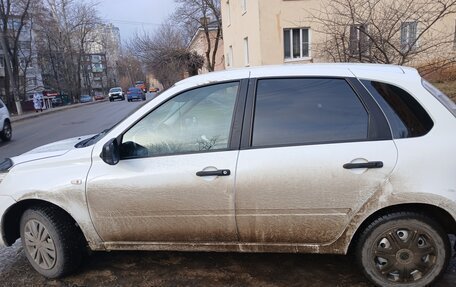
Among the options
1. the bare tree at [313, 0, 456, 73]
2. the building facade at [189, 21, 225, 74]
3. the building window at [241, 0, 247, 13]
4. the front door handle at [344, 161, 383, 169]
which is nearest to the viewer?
the front door handle at [344, 161, 383, 169]

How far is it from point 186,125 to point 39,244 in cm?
165

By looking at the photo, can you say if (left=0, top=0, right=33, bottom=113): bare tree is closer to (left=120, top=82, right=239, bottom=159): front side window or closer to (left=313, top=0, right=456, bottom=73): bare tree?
(left=313, top=0, right=456, bottom=73): bare tree

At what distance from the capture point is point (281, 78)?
9.20 feet

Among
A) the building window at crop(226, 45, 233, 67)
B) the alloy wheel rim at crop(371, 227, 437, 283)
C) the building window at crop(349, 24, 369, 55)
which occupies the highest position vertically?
the building window at crop(226, 45, 233, 67)

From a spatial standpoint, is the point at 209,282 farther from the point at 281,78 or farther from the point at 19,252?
the point at 19,252

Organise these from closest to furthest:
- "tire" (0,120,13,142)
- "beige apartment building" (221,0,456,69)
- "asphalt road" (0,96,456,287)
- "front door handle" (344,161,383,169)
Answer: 1. "front door handle" (344,161,383,169)
2. "asphalt road" (0,96,456,287)
3. "beige apartment building" (221,0,456,69)
4. "tire" (0,120,13,142)

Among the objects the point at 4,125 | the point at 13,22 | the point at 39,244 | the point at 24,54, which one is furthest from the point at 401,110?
the point at 24,54

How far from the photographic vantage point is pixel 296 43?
19.0 metres

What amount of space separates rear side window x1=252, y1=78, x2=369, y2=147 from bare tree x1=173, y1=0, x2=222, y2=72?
109ft

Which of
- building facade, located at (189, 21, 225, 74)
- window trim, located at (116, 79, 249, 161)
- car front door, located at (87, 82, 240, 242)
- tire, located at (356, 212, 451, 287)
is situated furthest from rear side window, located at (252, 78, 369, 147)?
building facade, located at (189, 21, 225, 74)

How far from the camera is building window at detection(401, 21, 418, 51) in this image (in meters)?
8.03

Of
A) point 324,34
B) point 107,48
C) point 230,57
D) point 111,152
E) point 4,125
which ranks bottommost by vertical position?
point 4,125

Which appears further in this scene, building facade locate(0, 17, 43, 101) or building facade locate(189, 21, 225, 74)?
building facade locate(189, 21, 225, 74)

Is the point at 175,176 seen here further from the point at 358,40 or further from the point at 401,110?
the point at 358,40
